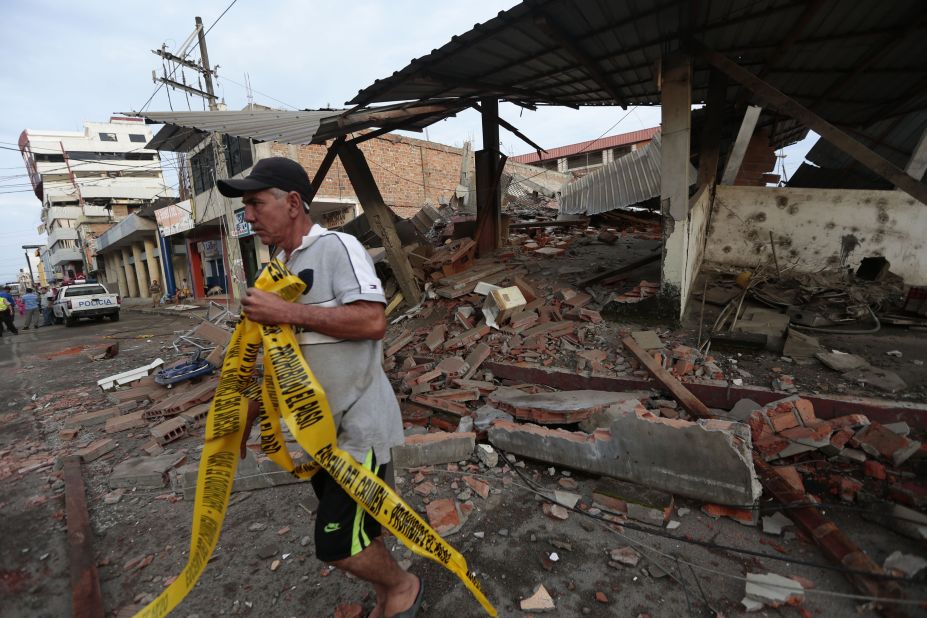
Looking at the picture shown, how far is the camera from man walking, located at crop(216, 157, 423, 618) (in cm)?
158

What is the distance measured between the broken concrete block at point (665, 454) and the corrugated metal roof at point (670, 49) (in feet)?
12.0

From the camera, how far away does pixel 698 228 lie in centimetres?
578

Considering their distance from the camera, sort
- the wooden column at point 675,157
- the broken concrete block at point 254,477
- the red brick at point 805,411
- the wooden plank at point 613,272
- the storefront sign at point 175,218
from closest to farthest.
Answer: the red brick at point 805,411, the broken concrete block at point 254,477, the wooden column at point 675,157, the wooden plank at point 613,272, the storefront sign at point 175,218

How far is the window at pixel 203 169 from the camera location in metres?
17.5

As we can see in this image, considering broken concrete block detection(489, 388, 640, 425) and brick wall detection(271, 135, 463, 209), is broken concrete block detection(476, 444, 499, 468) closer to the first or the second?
broken concrete block detection(489, 388, 640, 425)

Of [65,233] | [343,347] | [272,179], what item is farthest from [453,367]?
[65,233]

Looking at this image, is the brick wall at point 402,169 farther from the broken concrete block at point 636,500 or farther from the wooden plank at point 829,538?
the wooden plank at point 829,538

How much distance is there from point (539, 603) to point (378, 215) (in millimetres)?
6187

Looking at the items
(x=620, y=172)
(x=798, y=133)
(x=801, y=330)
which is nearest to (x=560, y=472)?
(x=801, y=330)

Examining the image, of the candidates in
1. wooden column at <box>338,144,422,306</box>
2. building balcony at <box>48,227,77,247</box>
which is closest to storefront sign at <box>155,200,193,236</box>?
wooden column at <box>338,144,422,306</box>

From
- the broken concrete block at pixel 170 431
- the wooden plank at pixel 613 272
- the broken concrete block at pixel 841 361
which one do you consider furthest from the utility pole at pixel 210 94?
the broken concrete block at pixel 841 361

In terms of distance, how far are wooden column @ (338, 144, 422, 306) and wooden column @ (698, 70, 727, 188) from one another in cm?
492

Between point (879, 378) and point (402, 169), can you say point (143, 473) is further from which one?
point (402, 169)

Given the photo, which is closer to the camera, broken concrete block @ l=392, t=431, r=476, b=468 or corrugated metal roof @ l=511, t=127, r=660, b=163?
broken concrete block @ l=392, t=431, r=476, b=468
